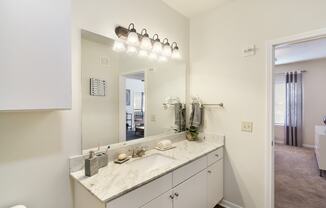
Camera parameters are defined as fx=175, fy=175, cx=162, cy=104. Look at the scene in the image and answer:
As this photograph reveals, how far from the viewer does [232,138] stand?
2.16 meters

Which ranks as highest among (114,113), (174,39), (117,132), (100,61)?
(174,39)

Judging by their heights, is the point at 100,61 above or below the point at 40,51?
above

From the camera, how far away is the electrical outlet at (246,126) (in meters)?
2.01


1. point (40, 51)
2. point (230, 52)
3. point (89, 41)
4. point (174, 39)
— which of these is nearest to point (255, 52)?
point (230, 52)

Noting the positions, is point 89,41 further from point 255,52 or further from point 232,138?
point 232,138

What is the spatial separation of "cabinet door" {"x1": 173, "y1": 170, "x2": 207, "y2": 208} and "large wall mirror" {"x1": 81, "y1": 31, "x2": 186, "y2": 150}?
71 centimetres

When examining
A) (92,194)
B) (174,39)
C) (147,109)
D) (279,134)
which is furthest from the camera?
(279,134)

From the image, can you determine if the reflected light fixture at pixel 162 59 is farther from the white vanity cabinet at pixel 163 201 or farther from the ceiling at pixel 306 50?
the ceiling at pixel 306 50

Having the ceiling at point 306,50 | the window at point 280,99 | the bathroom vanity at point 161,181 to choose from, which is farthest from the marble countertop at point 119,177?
the window at point 280,99

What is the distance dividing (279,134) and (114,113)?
6.11m

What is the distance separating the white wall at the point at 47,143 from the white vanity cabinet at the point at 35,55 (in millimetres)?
63

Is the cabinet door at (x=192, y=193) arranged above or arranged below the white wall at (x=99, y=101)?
below

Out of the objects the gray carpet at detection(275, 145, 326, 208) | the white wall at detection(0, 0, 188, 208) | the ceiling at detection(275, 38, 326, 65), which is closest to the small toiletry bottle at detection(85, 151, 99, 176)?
the white wall at detection(0, 0, 188, 208)

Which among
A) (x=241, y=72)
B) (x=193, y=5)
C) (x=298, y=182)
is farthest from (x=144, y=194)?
(x=298, y=182)
